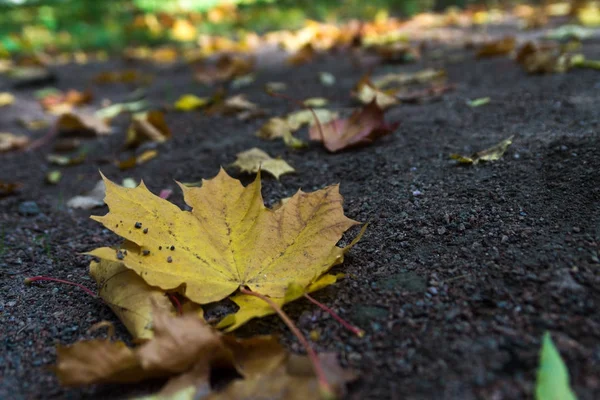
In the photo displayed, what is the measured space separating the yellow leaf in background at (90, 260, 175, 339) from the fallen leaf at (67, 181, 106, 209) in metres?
0.68

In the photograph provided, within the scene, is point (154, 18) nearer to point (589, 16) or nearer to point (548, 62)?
point (589, 16)

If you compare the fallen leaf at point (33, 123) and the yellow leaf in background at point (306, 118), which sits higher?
the yellow leaf in background at point (306, 118)

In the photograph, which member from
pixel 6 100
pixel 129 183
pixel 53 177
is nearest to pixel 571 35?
pixel 129 183

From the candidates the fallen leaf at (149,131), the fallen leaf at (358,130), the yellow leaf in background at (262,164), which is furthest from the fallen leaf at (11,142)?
the fallen leaf at (358,130)

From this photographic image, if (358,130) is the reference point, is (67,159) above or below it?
below

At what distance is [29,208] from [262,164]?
2.81 feet

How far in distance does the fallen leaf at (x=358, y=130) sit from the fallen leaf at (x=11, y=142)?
162 cm

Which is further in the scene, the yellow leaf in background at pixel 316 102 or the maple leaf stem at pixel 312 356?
the yellow leaf in background at pixel 316 102

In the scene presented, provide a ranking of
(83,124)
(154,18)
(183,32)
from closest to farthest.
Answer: (83,124) → (183,32) → (154,18)

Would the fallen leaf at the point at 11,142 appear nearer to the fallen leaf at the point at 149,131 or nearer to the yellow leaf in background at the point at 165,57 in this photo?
the fallen leaf at the point at 149,131

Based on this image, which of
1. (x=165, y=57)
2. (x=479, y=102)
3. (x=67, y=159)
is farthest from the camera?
(x=165, y=57)

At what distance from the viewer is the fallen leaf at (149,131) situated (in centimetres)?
218

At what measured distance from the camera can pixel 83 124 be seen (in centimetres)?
246

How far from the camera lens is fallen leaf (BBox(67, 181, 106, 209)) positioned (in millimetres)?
1649
